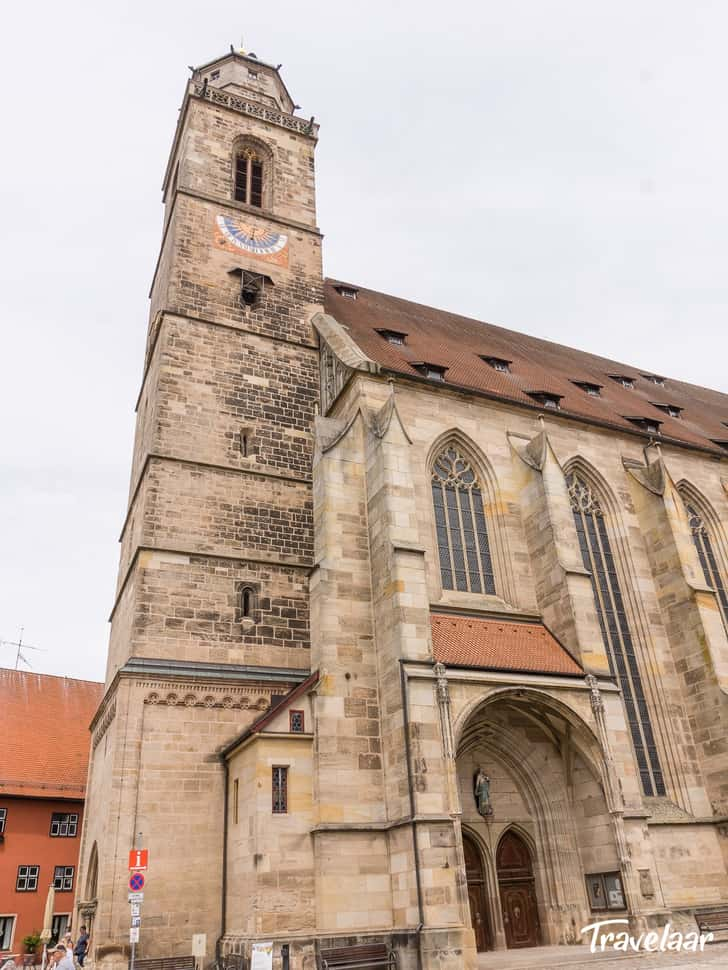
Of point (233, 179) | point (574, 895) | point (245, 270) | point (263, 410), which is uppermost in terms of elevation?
point (233, 179)

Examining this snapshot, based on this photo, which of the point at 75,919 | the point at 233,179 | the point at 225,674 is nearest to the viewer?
the point at 225,674

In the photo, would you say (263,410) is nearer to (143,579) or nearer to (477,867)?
(143,579)

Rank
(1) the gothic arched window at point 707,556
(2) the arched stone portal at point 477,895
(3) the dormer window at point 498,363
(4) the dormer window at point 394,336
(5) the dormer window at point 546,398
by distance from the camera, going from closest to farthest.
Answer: (2) the arched stone portal at point 477,895, (1) the gothic arched window at point 707,556, (5) the dormer window at point 546,398, (4) the dormer window at point 394,336, (3) the dormer window at point 498,363

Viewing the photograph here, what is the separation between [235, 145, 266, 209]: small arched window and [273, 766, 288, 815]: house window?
1586 centimetres

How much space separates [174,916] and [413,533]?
742 cm

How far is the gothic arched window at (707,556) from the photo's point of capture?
19562mm

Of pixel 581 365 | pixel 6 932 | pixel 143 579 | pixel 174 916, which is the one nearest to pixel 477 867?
pixel 174 916

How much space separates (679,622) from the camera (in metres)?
17.3

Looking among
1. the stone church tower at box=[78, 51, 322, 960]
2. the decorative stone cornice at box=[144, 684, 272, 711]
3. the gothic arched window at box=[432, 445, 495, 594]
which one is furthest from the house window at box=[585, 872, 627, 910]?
the decorative stone cornice at box=[144, 684, 272, 711]

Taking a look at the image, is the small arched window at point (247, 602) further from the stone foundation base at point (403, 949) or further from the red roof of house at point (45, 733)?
the red roof of house at point (45, 733)

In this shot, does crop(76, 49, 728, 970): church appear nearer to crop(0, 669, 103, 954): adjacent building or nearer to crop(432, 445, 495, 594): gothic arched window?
crop(432, 445, 495, 594): gothic arched window

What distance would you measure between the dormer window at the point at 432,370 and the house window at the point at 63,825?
645 inches

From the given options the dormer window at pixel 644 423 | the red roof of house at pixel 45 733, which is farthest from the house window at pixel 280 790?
the dormer window at pixel 644 423

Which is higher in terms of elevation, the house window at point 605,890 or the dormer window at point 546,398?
the dormer window at point 546,398
